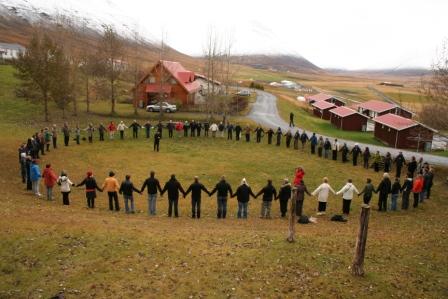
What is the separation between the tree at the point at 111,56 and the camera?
4831 cm

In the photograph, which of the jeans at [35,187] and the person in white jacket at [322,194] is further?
the jeans at [35,187]

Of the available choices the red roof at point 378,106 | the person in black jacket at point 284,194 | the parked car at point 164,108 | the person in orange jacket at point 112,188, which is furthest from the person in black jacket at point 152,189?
the red roof at point 378,106

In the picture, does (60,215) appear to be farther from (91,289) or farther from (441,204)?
(441,204)

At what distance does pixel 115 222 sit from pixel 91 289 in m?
5.08

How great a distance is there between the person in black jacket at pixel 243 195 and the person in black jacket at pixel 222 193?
41 centimetres

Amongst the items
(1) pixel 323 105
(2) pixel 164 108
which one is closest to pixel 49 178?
(2) pixel 164 108

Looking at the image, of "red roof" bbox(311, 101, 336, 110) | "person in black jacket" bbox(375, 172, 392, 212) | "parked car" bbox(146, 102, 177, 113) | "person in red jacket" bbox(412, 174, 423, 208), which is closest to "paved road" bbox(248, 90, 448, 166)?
"red roof" bbox(311, 101, 336, 110)

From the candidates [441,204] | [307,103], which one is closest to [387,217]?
[441,204]

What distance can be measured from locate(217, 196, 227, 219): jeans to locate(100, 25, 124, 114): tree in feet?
111

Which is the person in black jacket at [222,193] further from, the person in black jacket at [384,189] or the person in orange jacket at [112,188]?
the person in black jacket at [384,189]

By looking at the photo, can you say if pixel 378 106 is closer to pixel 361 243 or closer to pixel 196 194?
pixel 196 194

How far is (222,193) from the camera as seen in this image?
18234 mm

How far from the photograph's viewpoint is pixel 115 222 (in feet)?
52.6

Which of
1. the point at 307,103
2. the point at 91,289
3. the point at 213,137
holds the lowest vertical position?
the point at 91,289
